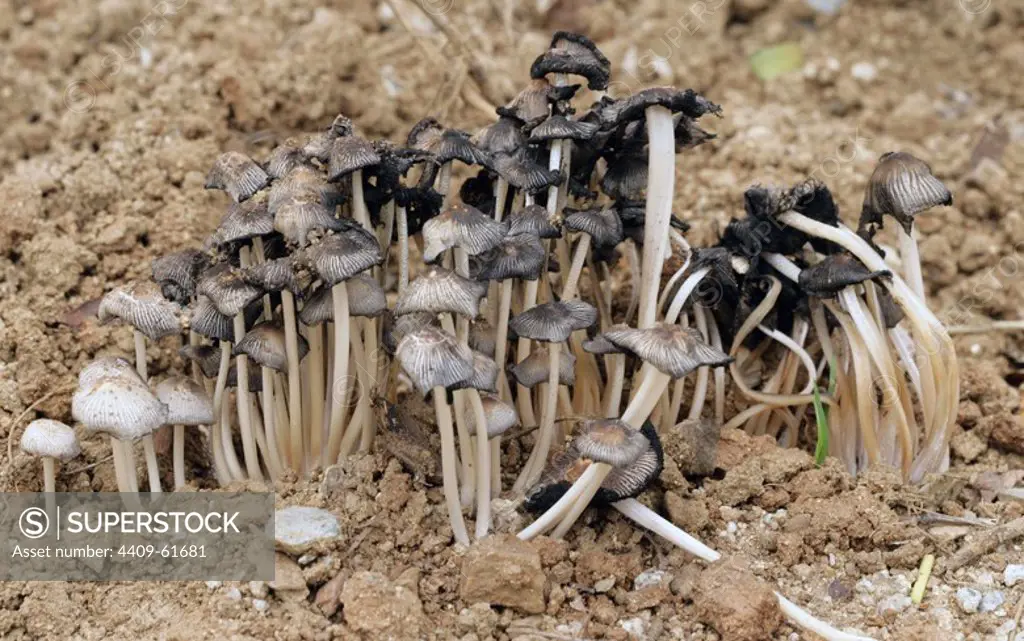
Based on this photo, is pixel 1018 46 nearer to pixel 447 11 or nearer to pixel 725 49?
pixel 725 49

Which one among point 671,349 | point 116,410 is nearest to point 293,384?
point 116,410

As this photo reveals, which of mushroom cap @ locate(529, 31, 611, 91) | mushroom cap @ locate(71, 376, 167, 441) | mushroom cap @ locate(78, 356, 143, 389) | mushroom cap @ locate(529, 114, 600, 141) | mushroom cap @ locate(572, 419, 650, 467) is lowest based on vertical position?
mushroom cap @ locate(572, 419, 650, 467)

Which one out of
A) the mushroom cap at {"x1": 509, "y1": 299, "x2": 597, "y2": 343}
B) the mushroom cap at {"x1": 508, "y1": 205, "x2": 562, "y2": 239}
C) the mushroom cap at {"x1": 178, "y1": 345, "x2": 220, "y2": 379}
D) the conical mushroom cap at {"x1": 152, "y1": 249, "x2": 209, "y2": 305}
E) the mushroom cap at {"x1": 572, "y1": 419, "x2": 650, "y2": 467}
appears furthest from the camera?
the mushroom cap at {"x1": 178, "y1": 345, "x2": 220, "y2": 379}

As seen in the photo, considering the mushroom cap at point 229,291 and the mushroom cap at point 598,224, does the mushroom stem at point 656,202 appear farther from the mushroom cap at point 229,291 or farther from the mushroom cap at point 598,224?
the mushroom cap at point 229,291

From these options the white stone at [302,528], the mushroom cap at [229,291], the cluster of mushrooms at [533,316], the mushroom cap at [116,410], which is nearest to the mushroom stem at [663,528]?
the cluster of mushrooms at [533,316]

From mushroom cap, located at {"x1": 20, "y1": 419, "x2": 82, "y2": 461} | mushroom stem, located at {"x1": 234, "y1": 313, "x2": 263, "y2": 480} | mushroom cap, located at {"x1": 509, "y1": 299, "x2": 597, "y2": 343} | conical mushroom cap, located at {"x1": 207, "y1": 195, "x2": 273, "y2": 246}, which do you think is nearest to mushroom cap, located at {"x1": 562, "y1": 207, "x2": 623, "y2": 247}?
mushroom cap, located at {"x1": 509, "y1": 299, "x2": 597, "y2": 343}

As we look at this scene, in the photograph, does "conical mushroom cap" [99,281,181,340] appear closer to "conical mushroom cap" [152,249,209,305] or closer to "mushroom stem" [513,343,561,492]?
"conical mushroom cap" [152,249,209,305]

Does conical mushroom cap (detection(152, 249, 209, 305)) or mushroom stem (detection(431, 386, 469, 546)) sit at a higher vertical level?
conical mushroom cap (detection(152, 249, 209, 305))
